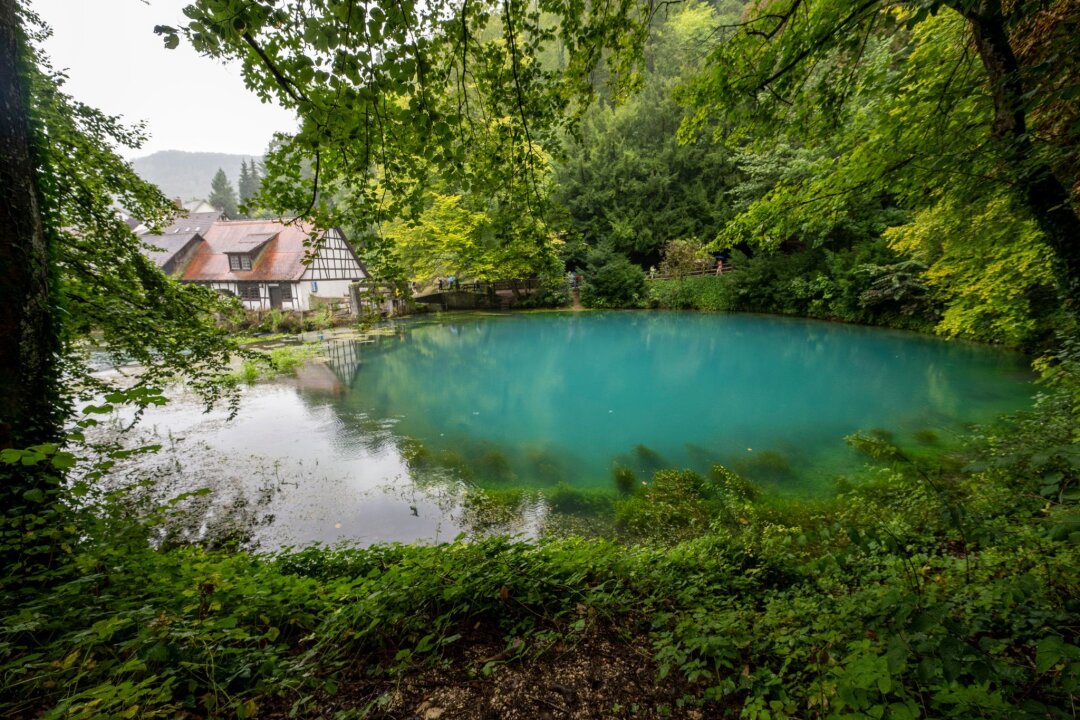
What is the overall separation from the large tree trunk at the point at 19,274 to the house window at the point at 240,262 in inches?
1072

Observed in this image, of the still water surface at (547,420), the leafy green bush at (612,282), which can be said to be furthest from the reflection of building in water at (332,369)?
the leafy green bush at (612,282)

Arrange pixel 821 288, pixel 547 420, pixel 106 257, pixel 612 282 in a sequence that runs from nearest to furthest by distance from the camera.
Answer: pixel 106 257
pixel 547 420
pixel 821 288
pixel 612 282

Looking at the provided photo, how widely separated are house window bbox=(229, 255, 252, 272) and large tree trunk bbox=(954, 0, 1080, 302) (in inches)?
1218

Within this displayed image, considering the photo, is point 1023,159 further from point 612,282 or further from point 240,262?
point 240,262

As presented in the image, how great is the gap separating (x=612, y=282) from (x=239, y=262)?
23.2 metres

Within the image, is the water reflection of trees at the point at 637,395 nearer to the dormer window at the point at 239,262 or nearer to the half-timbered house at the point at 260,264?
the half-timbered house at the point at 260,264

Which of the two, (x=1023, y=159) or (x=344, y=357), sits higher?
(x=1023, y=159)

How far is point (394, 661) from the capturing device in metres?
2.27

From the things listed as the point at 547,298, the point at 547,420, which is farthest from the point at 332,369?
the point at 547,298

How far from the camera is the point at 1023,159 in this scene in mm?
2982

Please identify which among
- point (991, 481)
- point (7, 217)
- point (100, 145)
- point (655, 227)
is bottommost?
point (991, 481)

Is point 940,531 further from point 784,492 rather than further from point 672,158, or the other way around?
point 672,158

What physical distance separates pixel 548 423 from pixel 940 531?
23.3ft

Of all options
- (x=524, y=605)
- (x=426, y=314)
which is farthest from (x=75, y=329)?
(x=426, y=314)
